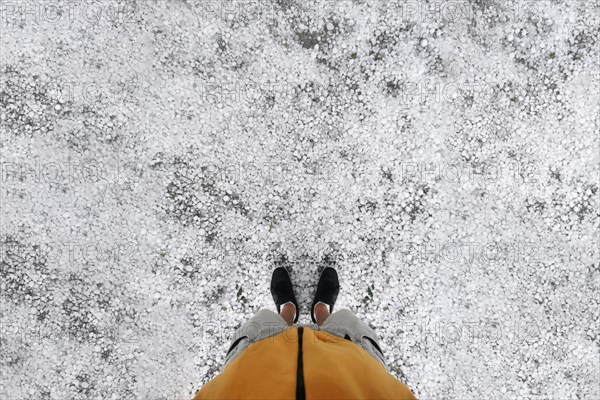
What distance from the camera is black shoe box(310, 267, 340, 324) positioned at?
2.03 m

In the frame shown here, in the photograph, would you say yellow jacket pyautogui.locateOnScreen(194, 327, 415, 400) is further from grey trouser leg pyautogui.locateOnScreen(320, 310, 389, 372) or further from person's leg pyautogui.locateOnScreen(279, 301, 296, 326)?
person's leg pyautogui.locateOnScreen(279, 301, 296, 326)

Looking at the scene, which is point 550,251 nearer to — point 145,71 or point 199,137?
point 199,137

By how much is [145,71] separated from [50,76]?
19.4 inches

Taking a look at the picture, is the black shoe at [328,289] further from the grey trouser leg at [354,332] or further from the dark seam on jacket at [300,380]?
the dark seam on jacket at [300,380]

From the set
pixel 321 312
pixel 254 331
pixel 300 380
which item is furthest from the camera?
pixel 321 312

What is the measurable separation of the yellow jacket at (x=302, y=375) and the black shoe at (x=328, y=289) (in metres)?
0.65

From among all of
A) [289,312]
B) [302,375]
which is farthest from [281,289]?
[302,375]

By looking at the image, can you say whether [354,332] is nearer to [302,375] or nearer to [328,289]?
[328,289]

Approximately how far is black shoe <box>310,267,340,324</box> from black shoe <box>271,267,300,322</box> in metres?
0.12

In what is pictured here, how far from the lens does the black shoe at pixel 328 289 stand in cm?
203

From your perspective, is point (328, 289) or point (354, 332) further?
point (328, 289)

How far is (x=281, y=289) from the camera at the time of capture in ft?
6.66

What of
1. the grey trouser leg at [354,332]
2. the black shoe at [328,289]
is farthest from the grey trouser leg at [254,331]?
the black shoe at [328,289]

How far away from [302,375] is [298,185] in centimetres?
109
